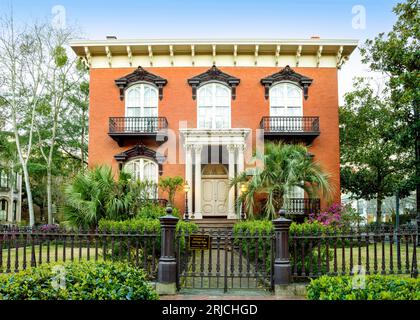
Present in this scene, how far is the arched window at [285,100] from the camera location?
69.4 feet

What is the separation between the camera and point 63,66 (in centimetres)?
2545

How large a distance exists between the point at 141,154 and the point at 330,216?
358 inches

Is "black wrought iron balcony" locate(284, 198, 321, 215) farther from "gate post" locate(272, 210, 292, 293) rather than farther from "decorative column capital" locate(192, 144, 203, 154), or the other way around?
"gate post" locate(272, 210, 292, 293)

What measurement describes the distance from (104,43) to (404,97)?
531 inches

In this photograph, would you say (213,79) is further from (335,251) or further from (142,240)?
(335,251)

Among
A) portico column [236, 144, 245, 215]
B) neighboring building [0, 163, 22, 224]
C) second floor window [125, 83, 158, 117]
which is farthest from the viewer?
neighboring building [0, 163, 22, 224]

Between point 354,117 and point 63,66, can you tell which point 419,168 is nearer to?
point 354,117

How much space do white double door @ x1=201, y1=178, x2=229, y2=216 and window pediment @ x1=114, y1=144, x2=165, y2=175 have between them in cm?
233

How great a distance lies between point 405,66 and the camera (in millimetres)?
19281

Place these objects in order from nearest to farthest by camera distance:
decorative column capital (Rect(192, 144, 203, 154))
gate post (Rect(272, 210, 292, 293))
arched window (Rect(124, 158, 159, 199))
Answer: gate post (Rect(272, 210, 292, 293)), decorative column capital (Rect(192, 144, 203, 154)), arched window (Rect(124, 158, 159, 199))

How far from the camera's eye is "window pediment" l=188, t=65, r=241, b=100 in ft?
69.3

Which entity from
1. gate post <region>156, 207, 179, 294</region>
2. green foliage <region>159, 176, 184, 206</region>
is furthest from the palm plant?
gate post <region>156, 207, 179, 294</region>

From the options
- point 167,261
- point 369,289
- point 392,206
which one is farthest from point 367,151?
point 392,206

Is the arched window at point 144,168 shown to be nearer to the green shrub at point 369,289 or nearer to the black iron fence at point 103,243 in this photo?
the black iron fence at point 103,243
